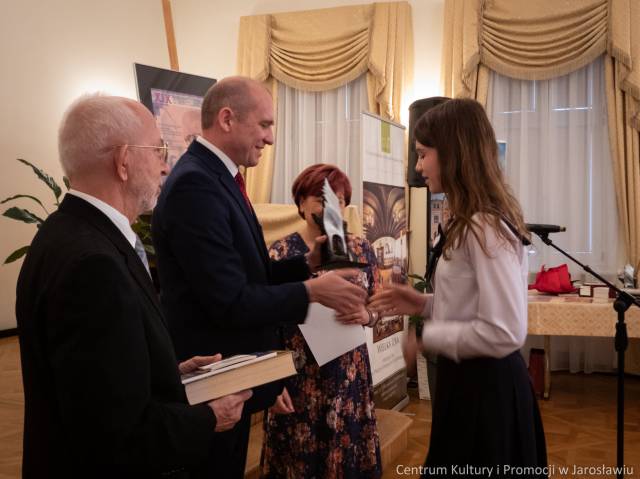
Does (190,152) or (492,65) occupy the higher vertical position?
(492,65)

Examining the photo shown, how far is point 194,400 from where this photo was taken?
4.33 feet

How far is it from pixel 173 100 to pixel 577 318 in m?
3.30

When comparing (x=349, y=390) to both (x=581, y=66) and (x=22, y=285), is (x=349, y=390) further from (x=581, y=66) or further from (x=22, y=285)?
(x=581, y=66)

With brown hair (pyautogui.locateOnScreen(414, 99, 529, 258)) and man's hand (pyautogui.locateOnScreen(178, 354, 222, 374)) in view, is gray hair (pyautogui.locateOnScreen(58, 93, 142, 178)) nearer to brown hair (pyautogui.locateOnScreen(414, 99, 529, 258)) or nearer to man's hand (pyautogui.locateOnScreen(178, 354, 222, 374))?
man's hand (pyautogui.locateOnScreen(178, 354, 222, 374))

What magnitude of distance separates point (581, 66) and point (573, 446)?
129 inches

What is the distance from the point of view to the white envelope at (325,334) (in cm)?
258

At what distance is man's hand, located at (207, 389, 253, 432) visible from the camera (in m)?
1.31

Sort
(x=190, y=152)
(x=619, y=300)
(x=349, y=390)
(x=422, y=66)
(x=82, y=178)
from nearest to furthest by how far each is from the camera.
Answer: (x=82, y=178), (x=190, y=152), (x=619, y=300), (x=349, y=390), (x=422, y=66)

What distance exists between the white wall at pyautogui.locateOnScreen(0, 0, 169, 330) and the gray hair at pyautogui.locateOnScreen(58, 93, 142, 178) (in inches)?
205

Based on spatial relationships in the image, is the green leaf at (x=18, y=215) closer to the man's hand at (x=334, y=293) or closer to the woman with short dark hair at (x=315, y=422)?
the woman with short dark hair at (x=315, y=422)

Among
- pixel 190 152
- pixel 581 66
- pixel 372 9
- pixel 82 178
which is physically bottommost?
pixel 82 178

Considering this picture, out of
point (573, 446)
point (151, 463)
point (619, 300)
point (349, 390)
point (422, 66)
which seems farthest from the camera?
point (422, 66)

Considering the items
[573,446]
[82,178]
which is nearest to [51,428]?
[82,178]

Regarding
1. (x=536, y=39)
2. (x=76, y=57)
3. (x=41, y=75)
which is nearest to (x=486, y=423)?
(x=536, y=39)
